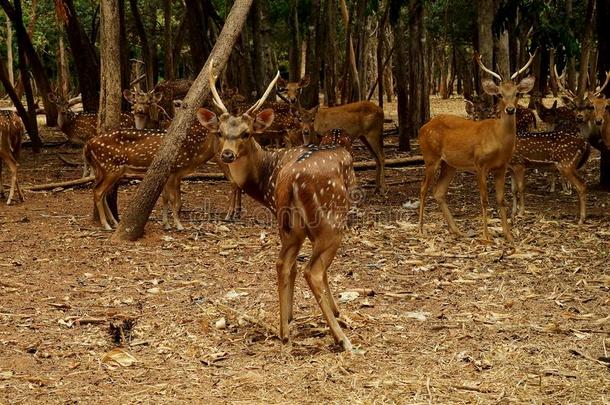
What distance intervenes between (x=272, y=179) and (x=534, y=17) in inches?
344

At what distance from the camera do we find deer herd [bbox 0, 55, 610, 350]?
591 cm

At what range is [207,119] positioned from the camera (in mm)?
6879

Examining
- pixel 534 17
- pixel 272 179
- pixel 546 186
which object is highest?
pixel 534 17

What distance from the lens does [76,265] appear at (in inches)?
326

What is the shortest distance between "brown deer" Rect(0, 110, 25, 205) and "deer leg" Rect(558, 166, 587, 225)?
22.0ft

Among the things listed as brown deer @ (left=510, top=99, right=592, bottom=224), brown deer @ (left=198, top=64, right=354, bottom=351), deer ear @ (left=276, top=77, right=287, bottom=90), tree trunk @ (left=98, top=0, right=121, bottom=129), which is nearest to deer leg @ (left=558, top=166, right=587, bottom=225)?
brown deer @ (left=510, top=99, right=592, bottom=224)

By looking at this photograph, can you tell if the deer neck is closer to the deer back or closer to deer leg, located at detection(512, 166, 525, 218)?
deer leg, located at detection(512, 166, 525, 218)

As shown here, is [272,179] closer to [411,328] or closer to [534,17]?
[411,328]

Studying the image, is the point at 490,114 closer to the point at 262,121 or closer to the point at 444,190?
the point at 444,190

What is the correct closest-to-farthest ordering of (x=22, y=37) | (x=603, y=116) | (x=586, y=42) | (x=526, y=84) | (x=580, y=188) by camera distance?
(x=526, y=84) < (x=580, y=188) < (x=603, y=116) < (x=586, y=42) < (x=22, y=37)

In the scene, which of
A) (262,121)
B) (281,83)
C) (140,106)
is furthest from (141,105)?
(262,121)

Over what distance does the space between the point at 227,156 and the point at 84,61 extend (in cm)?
1061

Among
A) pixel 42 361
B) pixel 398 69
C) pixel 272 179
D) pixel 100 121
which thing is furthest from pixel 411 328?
pixel 398 69

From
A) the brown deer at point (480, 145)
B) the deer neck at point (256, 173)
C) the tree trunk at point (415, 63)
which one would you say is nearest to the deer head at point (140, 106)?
the tree trunk at point (415, 63)
